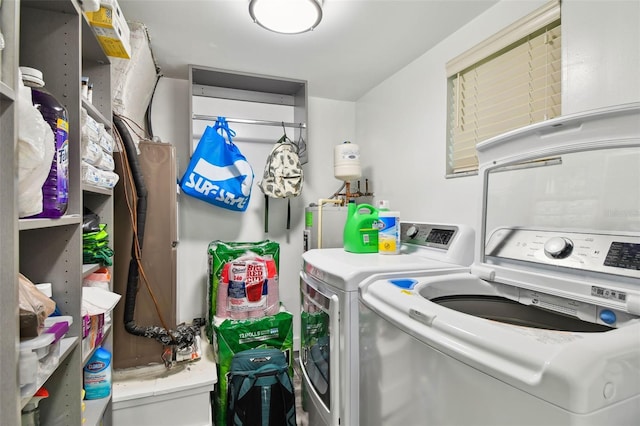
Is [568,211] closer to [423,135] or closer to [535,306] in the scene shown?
[535,306]

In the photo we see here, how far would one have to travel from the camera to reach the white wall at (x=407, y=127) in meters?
1.23

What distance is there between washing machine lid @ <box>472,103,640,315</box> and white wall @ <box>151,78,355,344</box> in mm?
1754

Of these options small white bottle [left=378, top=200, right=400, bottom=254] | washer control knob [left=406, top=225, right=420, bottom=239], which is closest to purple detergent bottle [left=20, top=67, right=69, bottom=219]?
small white bottle [left=378, top=200, right=400, bottom=254]

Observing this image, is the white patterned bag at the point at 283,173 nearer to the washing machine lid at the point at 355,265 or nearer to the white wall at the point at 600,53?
the washing machine lid at the point at 355,265

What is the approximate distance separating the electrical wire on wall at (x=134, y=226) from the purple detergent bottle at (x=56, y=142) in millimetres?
669

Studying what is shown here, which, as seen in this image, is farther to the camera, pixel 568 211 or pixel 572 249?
pixel 568 211

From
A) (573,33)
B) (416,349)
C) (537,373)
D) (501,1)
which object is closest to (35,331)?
(416,349)

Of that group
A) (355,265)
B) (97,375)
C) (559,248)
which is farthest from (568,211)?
(97,375)

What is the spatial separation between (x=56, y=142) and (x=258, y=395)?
4.94 feet

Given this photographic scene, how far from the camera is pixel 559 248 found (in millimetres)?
959

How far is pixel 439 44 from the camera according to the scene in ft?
6.77

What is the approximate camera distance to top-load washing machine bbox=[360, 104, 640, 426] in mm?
542

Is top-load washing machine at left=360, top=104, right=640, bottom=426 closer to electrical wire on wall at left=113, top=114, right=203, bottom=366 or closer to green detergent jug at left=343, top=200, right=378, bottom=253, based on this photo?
green detergent jug at left=343, top=200, right=378, bottom=253

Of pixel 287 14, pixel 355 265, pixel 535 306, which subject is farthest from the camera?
pixel 287 14
